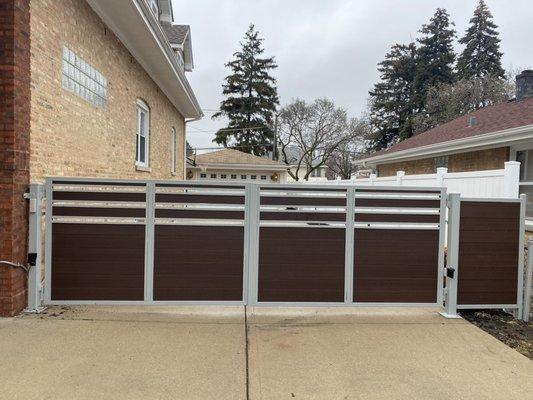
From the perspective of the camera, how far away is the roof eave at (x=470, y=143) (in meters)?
10.4

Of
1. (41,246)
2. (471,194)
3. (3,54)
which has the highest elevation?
(3,54)

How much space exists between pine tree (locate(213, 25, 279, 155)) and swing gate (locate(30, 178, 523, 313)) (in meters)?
45.4

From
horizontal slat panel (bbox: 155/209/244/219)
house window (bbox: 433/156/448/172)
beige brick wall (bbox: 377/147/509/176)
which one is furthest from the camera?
house window (bbox: 433/156/448/172)

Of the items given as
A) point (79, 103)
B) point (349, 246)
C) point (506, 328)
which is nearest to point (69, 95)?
point (79, 103)

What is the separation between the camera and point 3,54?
15.7 ft

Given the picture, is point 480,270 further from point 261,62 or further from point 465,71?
point 261,62

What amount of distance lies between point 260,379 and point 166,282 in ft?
7.03

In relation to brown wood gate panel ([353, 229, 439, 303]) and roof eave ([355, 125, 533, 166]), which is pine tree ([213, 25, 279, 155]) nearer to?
roof eave ([355, 125, 533, 166])

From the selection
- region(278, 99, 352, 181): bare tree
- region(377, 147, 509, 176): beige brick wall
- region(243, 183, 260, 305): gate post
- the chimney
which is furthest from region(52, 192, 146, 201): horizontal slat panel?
region(278, 99, 352, 181): bare tree

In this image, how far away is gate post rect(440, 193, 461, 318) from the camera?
5.58 m

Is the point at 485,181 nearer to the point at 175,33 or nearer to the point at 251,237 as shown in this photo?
the point at 251,237

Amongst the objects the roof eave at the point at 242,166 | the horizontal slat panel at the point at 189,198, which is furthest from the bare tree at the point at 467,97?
the horizontal slat panel at the point at 189,198

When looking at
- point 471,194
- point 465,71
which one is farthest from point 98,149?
point 465,71

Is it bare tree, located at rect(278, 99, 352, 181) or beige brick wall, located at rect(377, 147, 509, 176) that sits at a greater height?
bare tree, located at rect(278, 99, 352, 181)
